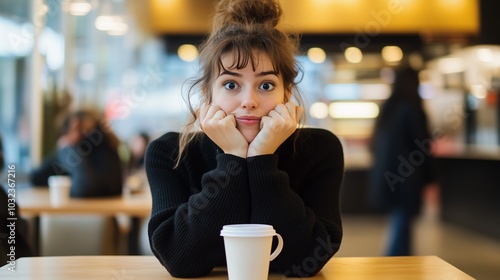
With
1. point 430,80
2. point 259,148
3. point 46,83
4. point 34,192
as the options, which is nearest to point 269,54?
point 259,148

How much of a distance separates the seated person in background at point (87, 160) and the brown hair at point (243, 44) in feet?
6.87

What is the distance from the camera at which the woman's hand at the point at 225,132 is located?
1361mm

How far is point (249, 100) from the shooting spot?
1384 mm

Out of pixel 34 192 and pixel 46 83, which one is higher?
pixel 46 83

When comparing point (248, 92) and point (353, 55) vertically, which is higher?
point (353, 55)

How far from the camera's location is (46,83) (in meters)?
5.61

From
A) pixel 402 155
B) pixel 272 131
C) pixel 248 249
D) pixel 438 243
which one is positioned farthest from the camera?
pixel 438 243

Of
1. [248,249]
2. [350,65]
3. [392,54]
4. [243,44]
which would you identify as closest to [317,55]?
[350,65]

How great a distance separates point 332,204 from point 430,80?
654 centimetres

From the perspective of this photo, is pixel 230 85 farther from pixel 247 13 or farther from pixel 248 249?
pixel 248 249

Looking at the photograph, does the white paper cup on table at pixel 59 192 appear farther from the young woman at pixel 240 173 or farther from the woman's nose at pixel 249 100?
the woman's nose at pixel 249 100

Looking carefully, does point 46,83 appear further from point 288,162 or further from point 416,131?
point 288,162

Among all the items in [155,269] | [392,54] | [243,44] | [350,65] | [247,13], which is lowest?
[155,269]

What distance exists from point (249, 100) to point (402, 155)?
308 cm
